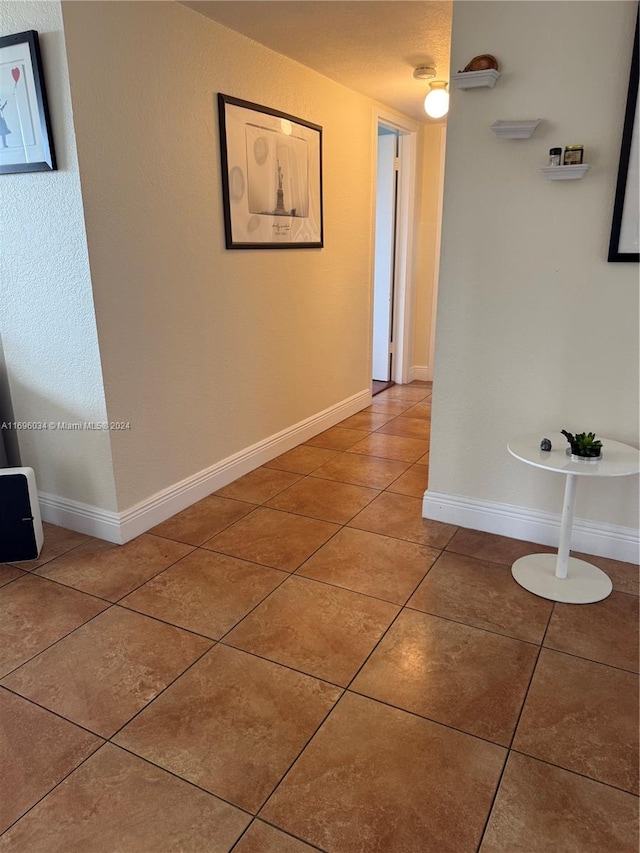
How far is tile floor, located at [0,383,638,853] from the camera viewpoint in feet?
4.40

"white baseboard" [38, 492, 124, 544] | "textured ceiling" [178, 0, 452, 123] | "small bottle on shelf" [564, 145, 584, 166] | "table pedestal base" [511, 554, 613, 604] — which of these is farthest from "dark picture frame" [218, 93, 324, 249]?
"table pedestal base" [511, 554, 613, 604]

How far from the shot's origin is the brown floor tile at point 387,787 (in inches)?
51.5

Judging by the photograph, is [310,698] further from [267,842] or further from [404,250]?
[404,250]

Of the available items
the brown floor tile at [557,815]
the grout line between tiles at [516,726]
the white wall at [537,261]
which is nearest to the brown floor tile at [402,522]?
the white wall at [537,261]

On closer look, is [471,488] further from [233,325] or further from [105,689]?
[105,689]

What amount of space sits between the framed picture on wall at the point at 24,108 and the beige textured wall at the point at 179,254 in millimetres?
128

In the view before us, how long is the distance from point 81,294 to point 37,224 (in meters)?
0.33

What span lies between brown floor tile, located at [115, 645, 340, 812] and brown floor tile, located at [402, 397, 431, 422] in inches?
117

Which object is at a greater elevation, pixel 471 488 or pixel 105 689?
pixel 471 488

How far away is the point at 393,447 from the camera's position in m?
3.85

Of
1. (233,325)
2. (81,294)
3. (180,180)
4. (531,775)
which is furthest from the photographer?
(233,325)

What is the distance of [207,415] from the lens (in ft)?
9.97

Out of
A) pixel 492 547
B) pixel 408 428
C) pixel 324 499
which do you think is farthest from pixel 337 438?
pixel 492 547

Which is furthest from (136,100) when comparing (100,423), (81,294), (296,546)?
(296,546)
